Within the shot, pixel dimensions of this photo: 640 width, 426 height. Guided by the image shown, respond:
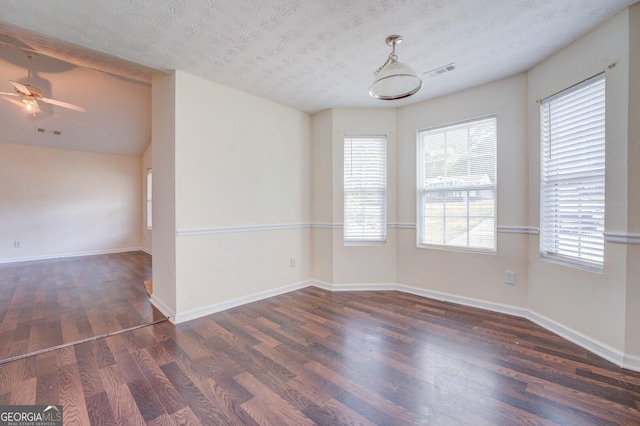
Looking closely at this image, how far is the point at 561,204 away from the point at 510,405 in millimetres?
1878

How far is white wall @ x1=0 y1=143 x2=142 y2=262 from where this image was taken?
18.7 ft

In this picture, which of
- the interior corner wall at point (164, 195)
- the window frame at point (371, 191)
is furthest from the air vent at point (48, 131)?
the window frame at point (371, 191)

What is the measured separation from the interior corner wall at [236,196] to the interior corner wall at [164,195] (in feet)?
0.29

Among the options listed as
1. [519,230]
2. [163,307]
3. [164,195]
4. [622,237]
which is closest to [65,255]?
[163,307]

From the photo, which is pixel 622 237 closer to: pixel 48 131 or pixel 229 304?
pixel 229 304

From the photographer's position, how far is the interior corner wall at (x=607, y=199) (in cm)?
202

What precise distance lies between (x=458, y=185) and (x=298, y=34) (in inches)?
94.7

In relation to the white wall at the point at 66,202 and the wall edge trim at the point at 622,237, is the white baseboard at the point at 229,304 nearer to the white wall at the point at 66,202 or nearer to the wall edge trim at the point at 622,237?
the wall edge trim at the point at 622,237

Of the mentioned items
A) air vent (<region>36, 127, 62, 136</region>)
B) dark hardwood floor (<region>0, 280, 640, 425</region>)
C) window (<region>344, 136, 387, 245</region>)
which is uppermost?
air vent (<region>36, 127, 62, 136</region>)

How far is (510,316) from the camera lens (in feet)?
9.46

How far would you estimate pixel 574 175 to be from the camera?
7.88 feet

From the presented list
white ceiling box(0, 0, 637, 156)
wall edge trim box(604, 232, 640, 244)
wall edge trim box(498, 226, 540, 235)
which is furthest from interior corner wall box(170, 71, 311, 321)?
wall edge trim box(604, 232, 640, 244)

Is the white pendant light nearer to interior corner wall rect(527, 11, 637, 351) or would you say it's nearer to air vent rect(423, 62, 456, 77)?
air vent rect(423, 62, 456, 77)

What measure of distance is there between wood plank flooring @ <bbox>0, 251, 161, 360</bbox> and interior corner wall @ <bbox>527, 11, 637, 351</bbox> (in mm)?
3988
